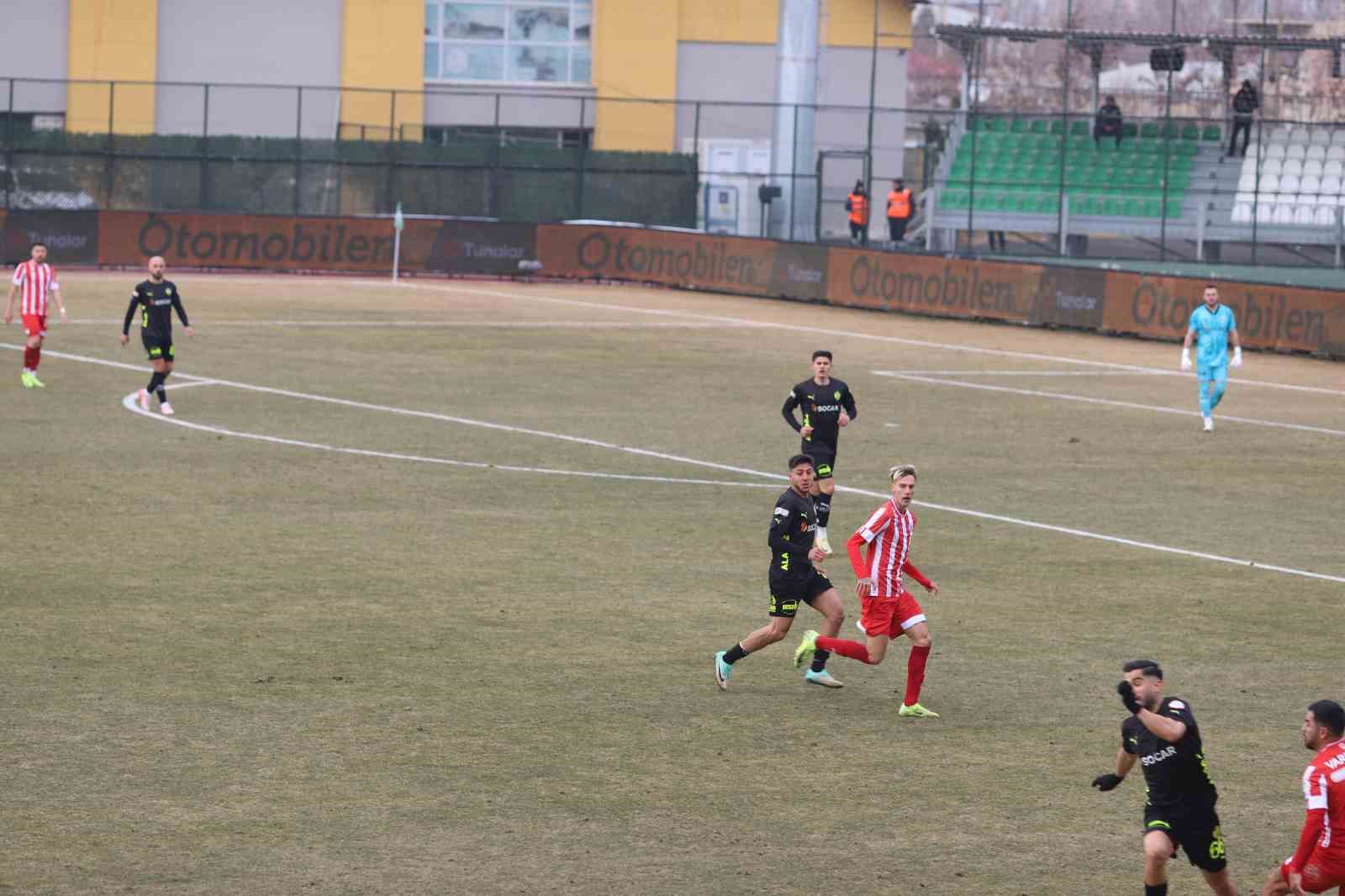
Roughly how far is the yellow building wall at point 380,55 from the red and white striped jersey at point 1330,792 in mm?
56150

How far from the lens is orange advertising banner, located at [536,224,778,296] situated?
47062 mm

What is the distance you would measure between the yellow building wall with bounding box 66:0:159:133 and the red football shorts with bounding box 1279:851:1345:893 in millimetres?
56543

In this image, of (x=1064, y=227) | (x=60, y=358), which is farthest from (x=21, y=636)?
(x=1064, y=227)

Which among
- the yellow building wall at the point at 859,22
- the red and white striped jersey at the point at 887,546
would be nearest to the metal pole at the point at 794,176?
the yellow building wall at the point at 859,22

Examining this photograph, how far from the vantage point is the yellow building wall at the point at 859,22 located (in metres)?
66.1

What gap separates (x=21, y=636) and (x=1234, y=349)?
18619 millimetres

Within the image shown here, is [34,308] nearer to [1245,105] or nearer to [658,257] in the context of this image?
[658,257]

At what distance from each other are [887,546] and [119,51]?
5341 centimetres

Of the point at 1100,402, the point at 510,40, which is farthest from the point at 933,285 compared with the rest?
the point at 510,40

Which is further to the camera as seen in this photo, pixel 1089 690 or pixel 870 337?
pixel 870 337

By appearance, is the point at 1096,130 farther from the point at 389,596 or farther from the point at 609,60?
the point at 389,596

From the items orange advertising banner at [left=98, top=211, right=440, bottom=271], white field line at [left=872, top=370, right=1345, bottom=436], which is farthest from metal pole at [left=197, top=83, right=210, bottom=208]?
white field line at [left=872, top=370, right=1345, bottom=436]

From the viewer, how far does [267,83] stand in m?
62.5

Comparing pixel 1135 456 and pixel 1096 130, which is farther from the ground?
pixel 1096 130
